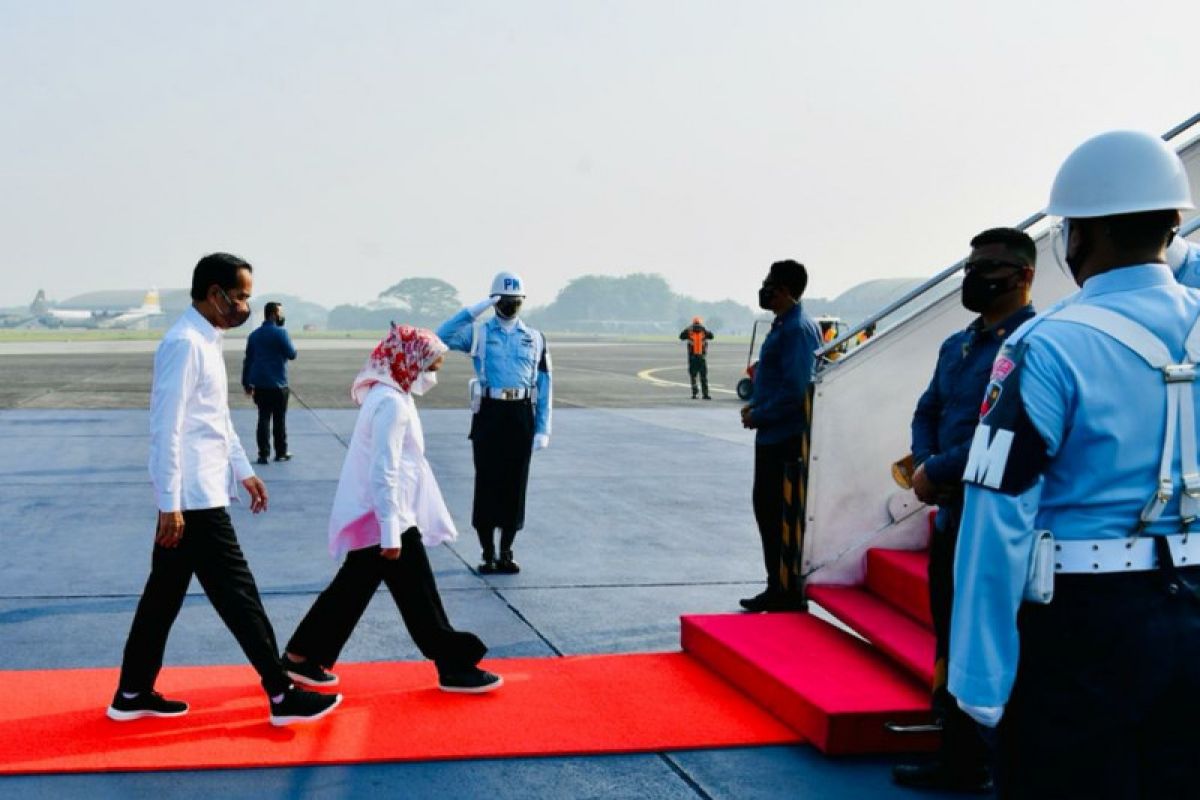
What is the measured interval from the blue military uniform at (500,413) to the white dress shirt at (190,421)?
3.11m

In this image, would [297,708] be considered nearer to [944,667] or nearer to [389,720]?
[389,720]

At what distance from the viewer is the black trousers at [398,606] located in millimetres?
5254

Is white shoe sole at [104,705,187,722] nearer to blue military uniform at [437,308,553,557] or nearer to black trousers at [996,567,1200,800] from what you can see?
blue military uniform at [437,308,553,557]

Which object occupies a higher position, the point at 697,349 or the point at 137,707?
the point at 697,349

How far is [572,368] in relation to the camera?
137ft

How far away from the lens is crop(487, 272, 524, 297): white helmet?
791 centimetres

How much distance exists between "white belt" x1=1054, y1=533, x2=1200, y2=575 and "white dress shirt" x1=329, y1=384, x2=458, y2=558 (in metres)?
3.20

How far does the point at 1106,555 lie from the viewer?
2357 millimetres

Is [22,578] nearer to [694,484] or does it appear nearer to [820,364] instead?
[820,364]

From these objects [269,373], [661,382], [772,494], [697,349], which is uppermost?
[269,373]

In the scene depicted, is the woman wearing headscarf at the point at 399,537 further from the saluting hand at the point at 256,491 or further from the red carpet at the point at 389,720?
the saluting hand at the point at 256,491

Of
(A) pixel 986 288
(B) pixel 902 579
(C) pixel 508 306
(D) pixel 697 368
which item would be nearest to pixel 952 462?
(A) pixel 986 288

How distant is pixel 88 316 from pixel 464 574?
Result: 500 feet

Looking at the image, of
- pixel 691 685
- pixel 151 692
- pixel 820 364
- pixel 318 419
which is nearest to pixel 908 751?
pixel 691 685
